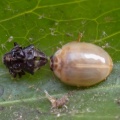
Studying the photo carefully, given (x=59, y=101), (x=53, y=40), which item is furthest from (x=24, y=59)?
(x=59, y=101)

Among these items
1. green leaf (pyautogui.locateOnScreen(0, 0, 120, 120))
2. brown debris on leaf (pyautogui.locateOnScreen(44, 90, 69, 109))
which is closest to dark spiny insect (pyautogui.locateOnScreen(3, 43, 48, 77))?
green leaf (pyautogui.locateOnScreen(0, 0, 120, 120))

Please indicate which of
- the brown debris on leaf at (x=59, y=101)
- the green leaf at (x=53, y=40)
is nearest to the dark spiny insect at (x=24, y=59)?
the green leaf at (x=53, y=40)

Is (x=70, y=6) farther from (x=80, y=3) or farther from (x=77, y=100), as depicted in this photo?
(x=77, y=100)

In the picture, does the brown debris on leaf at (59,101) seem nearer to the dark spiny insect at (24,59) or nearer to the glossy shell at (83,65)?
the glossy shell at (83,65)

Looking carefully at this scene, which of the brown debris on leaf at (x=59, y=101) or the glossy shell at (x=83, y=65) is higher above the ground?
the glossy shell at (x=83, y=65)

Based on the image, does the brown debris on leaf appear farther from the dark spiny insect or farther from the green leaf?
the dark spiny insect

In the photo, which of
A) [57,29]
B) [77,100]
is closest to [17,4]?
[57,29]
